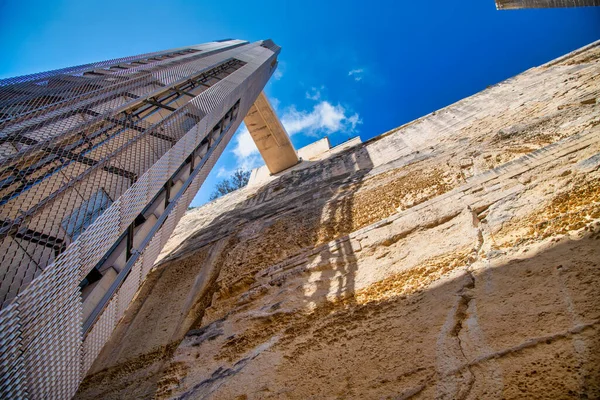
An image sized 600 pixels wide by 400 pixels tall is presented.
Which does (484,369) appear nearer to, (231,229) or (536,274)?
(536,274)

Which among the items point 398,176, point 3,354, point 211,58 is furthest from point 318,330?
point 211,58

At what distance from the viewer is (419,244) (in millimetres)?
3047

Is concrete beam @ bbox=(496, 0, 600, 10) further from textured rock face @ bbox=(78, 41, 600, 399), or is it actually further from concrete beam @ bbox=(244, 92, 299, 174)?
concrete beam @ bbox=(244, 92, 299, 174)

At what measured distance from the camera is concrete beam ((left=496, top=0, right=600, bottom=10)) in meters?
4.56

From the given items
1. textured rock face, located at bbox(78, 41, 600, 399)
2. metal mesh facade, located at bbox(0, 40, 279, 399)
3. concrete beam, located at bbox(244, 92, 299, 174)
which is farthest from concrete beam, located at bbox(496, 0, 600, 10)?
concrete beam, located at bbox(244, 92, 299, 174)

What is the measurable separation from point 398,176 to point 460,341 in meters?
3.76

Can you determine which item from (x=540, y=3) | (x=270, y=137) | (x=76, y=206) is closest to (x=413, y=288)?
(x=76, y=206)

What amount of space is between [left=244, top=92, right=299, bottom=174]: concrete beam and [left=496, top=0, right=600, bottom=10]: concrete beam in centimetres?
869

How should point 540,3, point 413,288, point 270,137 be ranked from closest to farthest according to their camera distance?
point 413,288 < point 540,3 < point 270,137

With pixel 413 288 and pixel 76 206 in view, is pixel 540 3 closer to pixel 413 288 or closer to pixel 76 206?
pixel 413 288

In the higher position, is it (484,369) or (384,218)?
(384,218)

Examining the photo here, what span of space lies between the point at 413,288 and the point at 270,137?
37.9ft

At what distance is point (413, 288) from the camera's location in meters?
2.51

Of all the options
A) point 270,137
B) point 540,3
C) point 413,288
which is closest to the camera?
point 413,288
